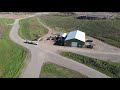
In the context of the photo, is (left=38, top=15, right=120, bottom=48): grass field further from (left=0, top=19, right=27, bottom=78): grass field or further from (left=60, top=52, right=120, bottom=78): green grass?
(left=0, top=19, right=27, bottom=78): grass field

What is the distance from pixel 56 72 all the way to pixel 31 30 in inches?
301

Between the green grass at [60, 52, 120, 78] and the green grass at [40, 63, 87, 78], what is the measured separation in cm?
129

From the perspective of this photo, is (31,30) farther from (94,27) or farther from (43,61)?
(43,61)

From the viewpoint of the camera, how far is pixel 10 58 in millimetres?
12172

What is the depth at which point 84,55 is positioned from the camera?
1272cm

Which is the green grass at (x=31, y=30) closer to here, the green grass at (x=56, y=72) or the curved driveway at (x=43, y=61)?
the curved driveway at (x=43, y=61)

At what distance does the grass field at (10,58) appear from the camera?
10.5 meters

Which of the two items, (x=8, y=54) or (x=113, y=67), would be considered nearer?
(x=113, y=67)

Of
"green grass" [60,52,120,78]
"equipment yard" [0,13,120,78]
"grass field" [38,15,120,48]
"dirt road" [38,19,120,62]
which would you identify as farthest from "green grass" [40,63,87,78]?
"grass field" [38,15,120,48]

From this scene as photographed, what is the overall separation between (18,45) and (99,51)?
480 cm
